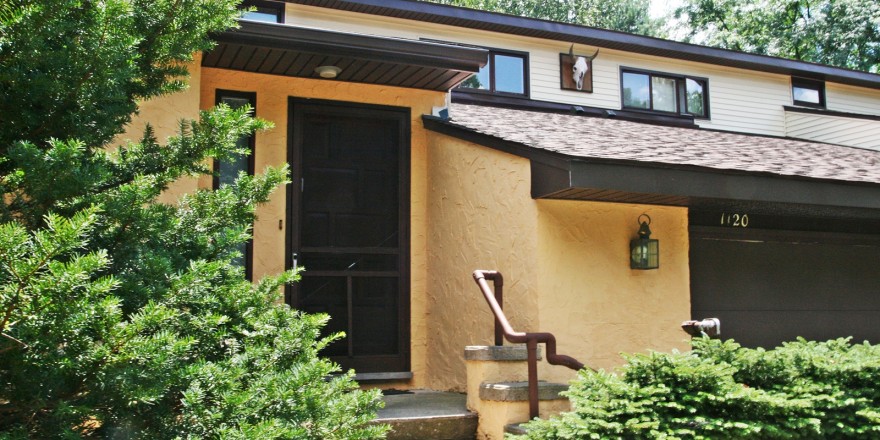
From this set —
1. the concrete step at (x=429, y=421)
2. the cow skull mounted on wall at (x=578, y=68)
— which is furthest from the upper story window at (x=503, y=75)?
the concrete step at (x=429, y=421)

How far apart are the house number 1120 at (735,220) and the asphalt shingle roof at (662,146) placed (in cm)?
57

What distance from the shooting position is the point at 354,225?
744cm

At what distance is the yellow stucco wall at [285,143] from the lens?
7.11 metres

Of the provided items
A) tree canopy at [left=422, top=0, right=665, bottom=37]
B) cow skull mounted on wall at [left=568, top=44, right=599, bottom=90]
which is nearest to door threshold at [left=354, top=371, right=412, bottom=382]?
cow skull mounted on wall at [left=568, top=44, right=599, bottom=90]

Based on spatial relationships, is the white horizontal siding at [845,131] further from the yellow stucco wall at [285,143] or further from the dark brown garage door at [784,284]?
the yellow stucco wall at [285,143]

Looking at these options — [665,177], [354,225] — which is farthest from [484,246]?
[665,177]

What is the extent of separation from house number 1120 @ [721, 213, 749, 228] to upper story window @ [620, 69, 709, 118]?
5.50 metres

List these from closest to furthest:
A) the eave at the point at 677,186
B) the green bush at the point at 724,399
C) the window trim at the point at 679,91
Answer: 1. the green bush at the point at 724,399
2. the eave at the point at 677,186
3. the window trim at the point at 679,91

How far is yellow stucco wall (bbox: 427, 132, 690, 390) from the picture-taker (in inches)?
252

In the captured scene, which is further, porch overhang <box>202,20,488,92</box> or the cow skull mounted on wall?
the cow skull mounted on wall

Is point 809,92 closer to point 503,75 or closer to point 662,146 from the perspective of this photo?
point 503,75

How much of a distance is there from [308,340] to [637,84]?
10.9 meters

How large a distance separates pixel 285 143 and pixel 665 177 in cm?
338

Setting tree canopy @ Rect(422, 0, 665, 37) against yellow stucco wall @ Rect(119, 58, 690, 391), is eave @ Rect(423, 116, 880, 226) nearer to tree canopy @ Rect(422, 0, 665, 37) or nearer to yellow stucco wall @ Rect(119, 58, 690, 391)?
yellow stucco wall @ Rect(119, 58, 690, 391)
